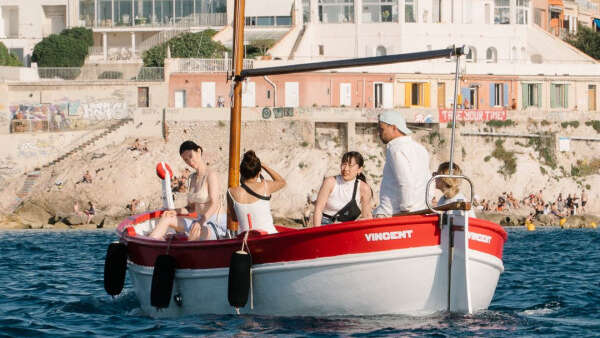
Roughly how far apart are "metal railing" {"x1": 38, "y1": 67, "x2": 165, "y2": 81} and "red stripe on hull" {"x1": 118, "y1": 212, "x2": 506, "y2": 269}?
40.0 meters

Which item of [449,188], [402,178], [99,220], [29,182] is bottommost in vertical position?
[99,220]

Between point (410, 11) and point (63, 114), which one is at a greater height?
point (410, 11)

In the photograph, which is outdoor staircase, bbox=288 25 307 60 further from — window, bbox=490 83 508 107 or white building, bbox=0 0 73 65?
white building, bbox=0 0 73 65

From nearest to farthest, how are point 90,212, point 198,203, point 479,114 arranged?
point 198,203, point 90,212, point 479,114

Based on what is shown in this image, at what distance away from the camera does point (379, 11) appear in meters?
57.8

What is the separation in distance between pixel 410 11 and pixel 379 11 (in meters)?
1.54

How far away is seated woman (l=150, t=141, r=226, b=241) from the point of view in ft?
48.2

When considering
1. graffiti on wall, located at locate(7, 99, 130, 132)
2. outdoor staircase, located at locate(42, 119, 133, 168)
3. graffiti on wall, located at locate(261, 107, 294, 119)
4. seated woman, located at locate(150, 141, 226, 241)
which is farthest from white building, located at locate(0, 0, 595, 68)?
seated woman, located at locate(150, 141, 226, 241)

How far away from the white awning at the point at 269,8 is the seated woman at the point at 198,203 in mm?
44990

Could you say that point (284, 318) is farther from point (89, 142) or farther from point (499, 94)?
point (499, 94)

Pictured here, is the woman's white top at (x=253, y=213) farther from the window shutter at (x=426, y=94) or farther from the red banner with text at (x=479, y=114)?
the window shutter at (x=426, y=94)

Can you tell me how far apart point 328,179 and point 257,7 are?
155ft

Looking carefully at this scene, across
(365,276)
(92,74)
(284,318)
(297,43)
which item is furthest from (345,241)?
(297,43)

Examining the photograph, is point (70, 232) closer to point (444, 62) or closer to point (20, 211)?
point (20, 211)
